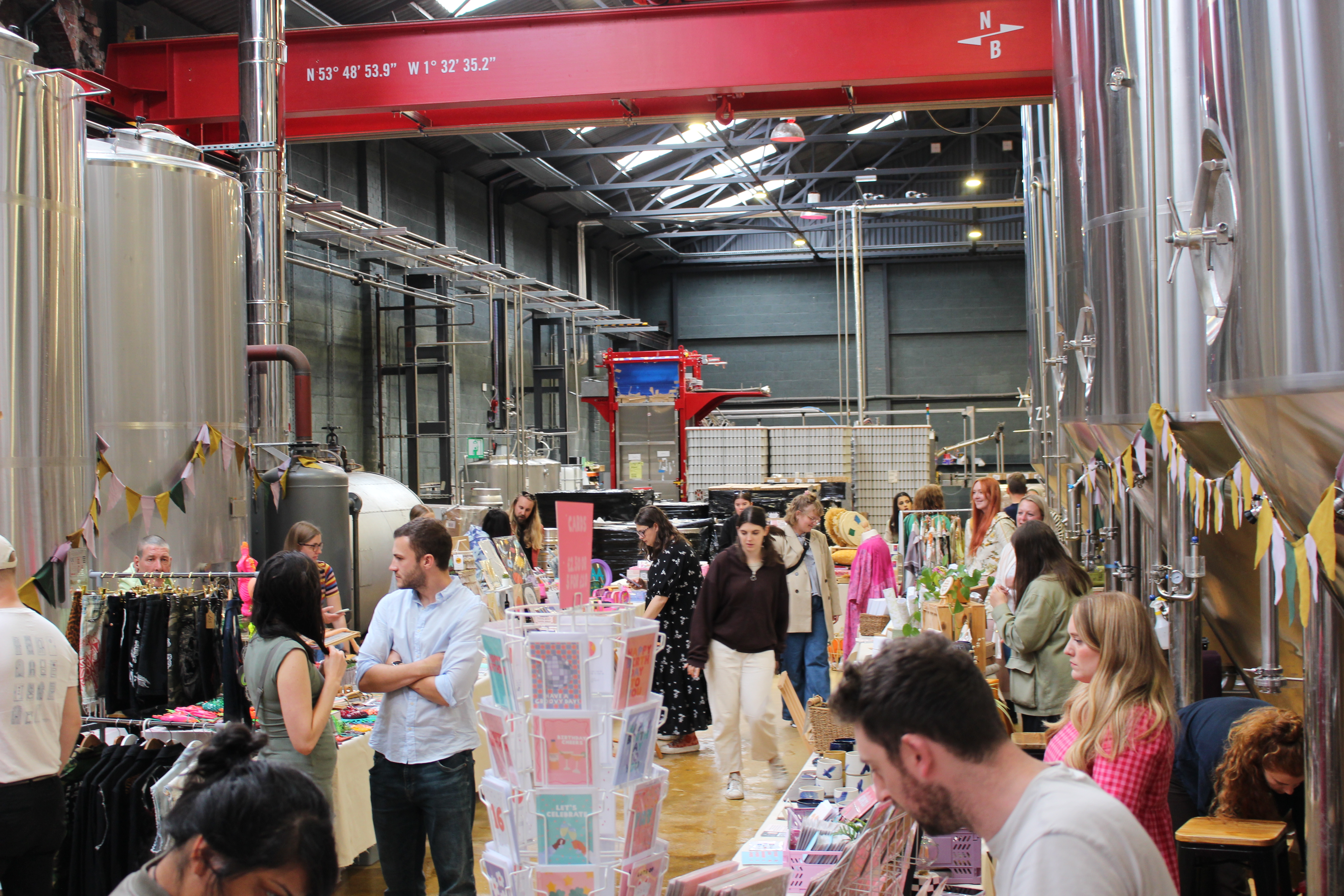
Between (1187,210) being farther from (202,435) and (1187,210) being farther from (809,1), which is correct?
(202,435)

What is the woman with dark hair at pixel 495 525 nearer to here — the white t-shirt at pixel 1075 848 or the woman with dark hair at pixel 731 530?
the woman with dark hair at pixel 731 530

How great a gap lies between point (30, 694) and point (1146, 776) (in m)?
3.28

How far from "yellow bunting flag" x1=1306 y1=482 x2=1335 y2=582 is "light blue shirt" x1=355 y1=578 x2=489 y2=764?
2553mm

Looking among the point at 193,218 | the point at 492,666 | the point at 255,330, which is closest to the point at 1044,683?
the point at 492,666

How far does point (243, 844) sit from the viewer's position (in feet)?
5.52

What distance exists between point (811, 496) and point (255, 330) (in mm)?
4628

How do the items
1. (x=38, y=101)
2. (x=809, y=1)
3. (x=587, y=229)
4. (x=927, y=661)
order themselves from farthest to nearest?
(x=587, y=229) → (x=809, y=1) → (x=38, y=101) → (x=927, y=661)

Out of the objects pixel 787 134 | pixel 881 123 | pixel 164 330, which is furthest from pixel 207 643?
pixel 881 123

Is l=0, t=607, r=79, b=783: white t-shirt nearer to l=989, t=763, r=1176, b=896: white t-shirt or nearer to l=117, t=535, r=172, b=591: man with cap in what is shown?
l=117, t=535, r=172, b=591: man with cap

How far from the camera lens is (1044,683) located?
5.04 metres

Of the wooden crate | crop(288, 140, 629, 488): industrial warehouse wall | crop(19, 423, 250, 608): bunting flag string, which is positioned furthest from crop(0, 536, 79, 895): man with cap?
crop(288, 140, 629, 488): industrial warehouse wall

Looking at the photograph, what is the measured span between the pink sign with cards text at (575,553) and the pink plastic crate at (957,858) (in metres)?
1.35

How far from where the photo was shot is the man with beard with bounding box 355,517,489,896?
12.5 feet

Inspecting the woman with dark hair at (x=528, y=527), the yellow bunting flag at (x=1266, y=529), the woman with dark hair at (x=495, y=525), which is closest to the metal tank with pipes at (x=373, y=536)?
the woman with dark hair at (x=528, y=527)
